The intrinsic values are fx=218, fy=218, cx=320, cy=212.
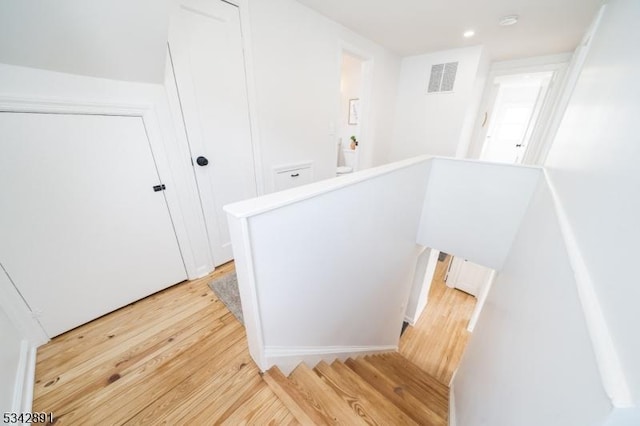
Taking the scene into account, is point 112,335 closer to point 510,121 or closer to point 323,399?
point 323,399

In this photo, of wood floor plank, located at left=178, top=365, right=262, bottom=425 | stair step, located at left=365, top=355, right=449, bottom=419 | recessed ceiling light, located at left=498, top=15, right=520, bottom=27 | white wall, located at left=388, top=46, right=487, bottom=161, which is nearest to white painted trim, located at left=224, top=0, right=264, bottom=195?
wood floor plank, located at left=178, top=365, right=262, bottom=425

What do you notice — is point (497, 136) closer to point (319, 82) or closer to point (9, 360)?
point (319, 82)

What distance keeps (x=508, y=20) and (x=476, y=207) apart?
1.97 metres

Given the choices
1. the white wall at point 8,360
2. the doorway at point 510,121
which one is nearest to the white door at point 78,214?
the white wall at point 8,360

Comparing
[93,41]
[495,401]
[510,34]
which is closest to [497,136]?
[510,34]

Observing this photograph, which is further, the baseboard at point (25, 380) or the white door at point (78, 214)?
the white door at point (78, 214)

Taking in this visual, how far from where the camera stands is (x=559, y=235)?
0.76 m

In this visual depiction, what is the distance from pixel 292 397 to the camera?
112cm

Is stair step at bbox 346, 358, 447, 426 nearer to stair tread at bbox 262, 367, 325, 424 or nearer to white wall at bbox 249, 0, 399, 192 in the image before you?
stair tread at bbox 262, 367, 325, 424

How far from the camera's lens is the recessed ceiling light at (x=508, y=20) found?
7.29ft

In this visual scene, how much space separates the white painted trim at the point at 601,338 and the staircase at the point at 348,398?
111 centimetres

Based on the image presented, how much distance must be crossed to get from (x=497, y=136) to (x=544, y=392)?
6.44m

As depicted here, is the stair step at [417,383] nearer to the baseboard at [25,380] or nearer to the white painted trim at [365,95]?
the baseboard at [25,380]

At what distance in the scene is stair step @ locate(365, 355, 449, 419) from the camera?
1862 mm
